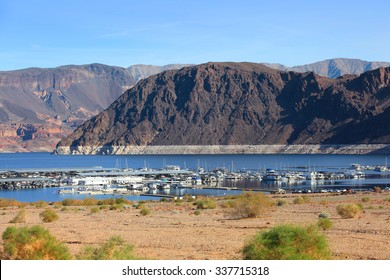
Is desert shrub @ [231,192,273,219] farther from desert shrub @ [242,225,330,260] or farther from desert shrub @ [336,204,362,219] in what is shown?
desert shrub @ [242,225,330,260]

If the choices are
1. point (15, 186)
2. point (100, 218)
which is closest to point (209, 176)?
point (15, 186)

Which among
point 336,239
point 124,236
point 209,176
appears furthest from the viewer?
point 209,176

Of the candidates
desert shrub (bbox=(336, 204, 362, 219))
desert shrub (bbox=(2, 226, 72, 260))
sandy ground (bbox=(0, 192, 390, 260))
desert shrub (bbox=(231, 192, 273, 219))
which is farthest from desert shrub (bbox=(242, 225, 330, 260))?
desert shrub (bbox=(231, 192, 273, 219))

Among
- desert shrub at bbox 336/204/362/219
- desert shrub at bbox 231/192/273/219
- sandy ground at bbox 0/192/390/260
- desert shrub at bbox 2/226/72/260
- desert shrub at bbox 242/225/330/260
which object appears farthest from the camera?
desert shrub at bbox 231/192/273/219

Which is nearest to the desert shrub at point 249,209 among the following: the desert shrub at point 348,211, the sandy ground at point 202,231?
the sandy ground at point 202,231

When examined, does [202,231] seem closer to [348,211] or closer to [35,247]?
[348,211]
